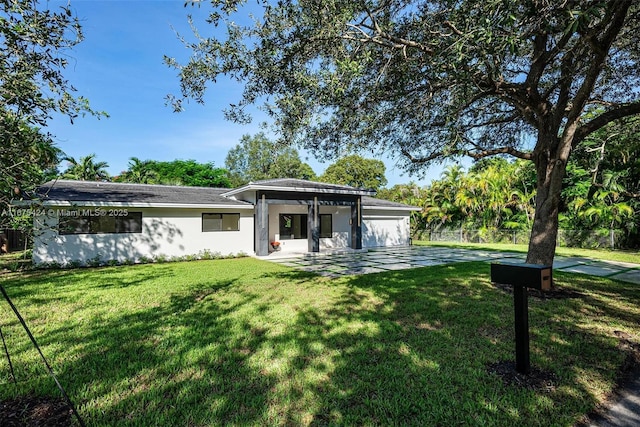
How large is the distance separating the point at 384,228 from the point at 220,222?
1061cm

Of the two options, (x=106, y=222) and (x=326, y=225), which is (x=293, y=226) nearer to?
(x=326, y=225)

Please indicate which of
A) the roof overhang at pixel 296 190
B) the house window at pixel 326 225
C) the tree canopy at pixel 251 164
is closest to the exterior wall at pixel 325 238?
the house window at pixel 326 225

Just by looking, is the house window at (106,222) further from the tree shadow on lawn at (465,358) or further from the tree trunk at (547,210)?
the tree trunk at (547,210)

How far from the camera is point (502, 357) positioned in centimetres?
387

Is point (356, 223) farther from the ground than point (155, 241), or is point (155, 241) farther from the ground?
point (356, 223)

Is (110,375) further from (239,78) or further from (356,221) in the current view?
(356,221)

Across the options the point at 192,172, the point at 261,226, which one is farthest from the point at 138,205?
the point at 192,172

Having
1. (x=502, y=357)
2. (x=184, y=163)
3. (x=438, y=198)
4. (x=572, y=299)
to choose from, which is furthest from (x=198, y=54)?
(x=184, y=163)

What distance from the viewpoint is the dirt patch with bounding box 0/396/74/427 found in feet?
8.77

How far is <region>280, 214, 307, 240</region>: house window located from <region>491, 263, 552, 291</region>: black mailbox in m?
15.9

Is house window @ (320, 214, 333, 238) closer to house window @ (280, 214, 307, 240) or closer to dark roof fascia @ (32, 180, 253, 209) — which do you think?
house window @ (280, 214, 307, 240)

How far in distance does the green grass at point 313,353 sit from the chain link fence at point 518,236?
1198 cm

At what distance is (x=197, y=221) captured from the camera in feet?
49.3

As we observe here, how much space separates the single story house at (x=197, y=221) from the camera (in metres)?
12.4
